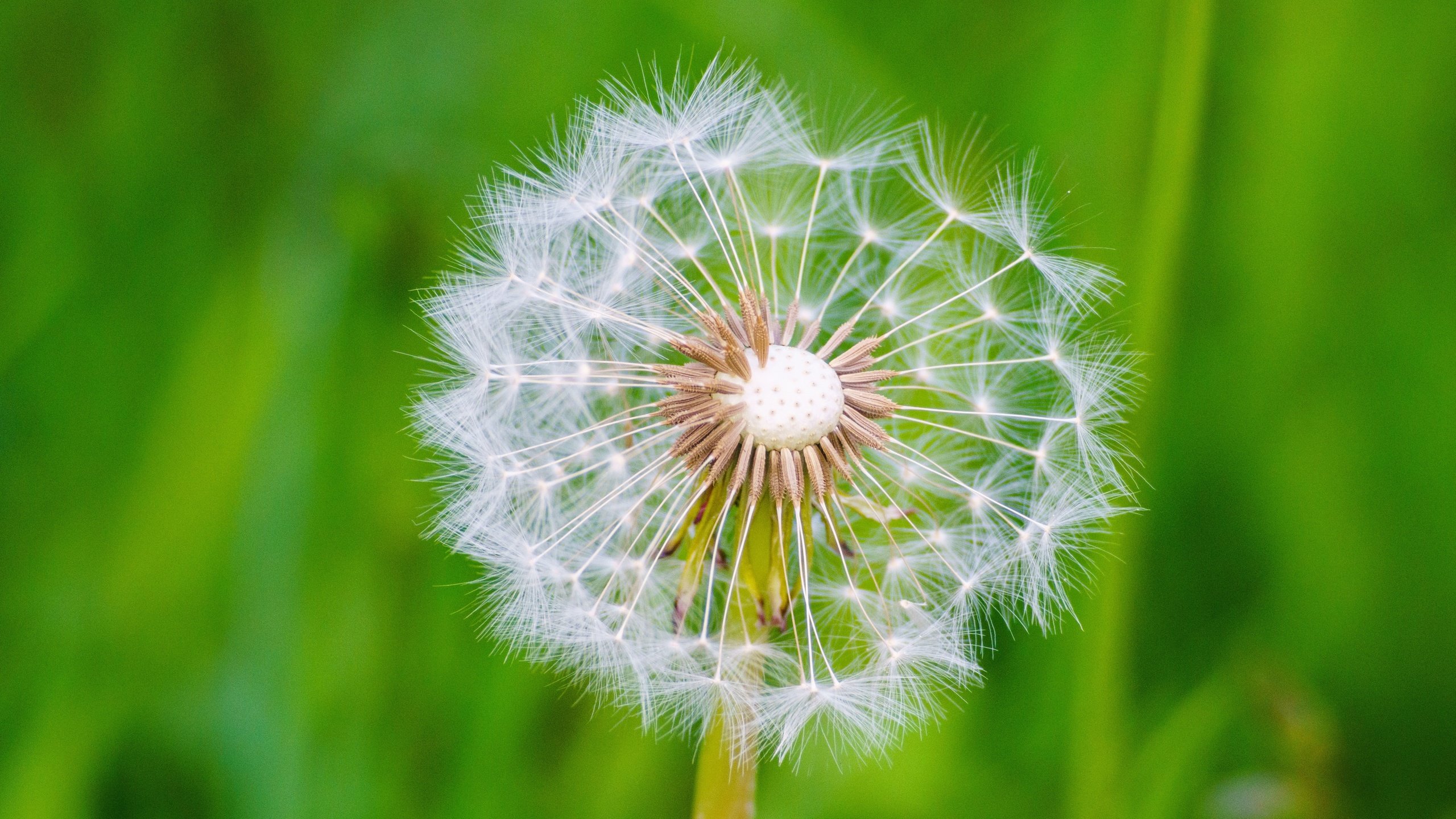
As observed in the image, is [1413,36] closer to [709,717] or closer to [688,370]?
[688,370]

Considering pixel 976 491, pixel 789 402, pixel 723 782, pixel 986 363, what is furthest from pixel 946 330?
pixel 723 782

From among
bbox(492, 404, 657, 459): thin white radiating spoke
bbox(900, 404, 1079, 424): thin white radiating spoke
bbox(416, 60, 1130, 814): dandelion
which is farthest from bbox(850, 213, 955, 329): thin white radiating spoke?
bbox(492, 404, 657, 459): thin white radiating spoke

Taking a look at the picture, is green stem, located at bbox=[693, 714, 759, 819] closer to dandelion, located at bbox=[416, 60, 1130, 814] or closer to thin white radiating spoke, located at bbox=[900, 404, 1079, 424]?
dandelion, located at bbox=[416, 60, 1130, 814]

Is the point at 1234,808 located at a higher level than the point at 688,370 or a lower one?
lower

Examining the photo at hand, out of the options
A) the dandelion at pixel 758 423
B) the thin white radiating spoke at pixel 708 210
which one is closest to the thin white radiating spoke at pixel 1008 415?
the dandelion at pixel 758 423

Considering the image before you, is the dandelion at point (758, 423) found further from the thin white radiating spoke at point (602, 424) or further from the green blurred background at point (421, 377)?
the green blurred background at point (421, 377)

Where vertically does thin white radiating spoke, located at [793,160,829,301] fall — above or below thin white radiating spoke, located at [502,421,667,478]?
above

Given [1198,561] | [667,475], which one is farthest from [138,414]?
[1198,561]
